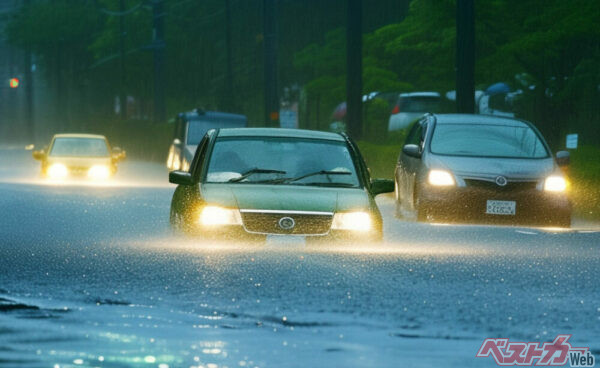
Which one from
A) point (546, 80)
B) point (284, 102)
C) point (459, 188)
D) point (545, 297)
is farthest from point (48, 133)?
point (545, 297)

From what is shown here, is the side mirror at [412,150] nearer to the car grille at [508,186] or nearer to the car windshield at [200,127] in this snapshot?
the car grille at [508,186]

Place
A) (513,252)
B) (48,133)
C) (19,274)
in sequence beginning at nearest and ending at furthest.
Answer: (19,274), (513,252), (48,133)

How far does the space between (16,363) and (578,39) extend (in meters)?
29.9

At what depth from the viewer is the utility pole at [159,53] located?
5947cm

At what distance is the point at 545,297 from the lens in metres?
11.7

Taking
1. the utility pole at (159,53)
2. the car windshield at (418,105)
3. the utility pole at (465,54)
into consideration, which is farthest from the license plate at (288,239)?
the utility pole at (159,53)

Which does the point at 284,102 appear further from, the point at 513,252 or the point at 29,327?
the point at 29,327

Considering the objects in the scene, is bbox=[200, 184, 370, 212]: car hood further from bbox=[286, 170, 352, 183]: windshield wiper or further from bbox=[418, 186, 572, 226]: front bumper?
bbox=[418, 186, 572, 226]: front bumper

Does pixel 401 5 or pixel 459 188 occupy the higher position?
pixel 401 5

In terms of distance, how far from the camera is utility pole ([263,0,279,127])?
41250 mm

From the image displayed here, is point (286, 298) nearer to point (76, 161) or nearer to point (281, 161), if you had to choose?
point (281, 161)

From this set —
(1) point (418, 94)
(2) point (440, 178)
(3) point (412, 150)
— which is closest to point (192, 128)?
(1) point (418, 94)

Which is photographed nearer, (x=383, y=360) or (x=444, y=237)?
(x=383, y=360)

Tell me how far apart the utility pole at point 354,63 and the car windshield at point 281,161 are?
2059 centimetres
